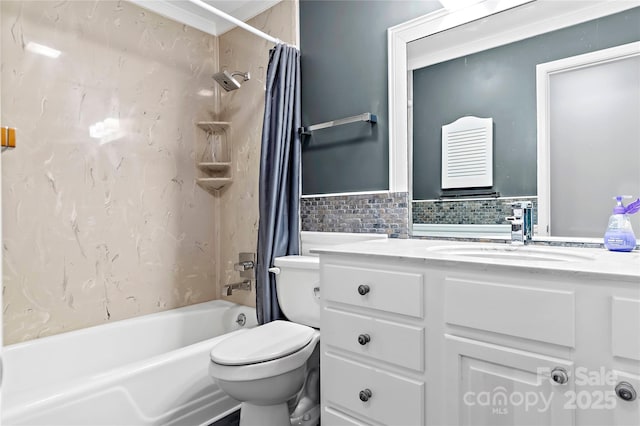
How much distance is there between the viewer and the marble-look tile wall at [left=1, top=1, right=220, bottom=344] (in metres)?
1.91

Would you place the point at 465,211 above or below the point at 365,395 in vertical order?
above

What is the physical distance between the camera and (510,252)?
1.41m

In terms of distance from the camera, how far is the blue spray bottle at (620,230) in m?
1.24

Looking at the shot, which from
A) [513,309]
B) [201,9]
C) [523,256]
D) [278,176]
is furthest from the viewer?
[201,9]

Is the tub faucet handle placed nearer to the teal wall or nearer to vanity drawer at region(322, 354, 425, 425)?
the teal wall

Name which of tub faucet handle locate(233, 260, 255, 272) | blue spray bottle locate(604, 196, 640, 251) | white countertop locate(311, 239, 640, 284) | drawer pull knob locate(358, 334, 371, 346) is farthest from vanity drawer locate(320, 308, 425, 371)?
tub faucet handle locate(233, 260, 255, 272)

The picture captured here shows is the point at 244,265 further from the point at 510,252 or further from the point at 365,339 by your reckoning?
the point at 510,252

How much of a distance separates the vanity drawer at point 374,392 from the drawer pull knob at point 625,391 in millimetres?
495

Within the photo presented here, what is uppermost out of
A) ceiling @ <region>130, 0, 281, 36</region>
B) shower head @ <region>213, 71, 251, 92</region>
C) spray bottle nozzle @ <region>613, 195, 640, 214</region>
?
ceiling @ <region>130, 0, 281, 36</region>

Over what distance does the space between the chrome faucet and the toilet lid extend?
0.96 meters

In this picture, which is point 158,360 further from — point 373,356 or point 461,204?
point 461,204

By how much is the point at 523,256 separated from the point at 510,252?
2.2 inches

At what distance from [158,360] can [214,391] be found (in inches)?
14.6

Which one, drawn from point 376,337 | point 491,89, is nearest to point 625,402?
point 376,337
